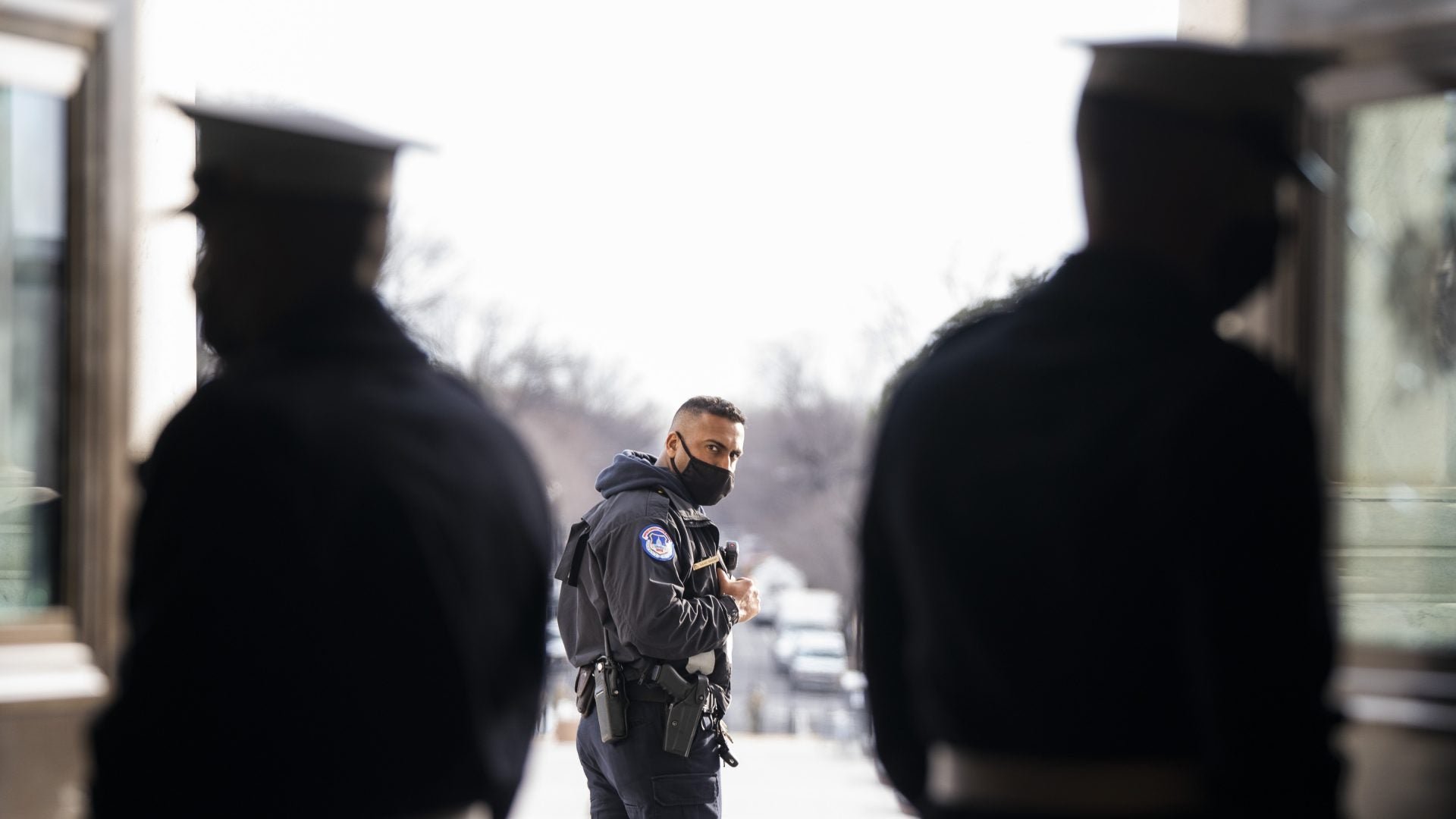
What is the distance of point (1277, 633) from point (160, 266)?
3.19m

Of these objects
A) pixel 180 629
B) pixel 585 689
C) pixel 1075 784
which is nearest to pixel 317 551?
pixel 180 629

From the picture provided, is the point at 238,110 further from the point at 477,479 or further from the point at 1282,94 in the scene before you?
the point at 1282,94

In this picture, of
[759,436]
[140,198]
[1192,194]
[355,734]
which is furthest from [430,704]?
[759,436]

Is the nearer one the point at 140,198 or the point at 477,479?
the point at 477,479

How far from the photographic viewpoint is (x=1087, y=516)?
1.77 metres

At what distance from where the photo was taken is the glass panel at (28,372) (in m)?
3.58

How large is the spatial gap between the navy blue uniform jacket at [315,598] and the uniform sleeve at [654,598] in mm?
1920

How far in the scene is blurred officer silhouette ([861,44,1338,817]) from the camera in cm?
169

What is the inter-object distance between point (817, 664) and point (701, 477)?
20021 millimetres

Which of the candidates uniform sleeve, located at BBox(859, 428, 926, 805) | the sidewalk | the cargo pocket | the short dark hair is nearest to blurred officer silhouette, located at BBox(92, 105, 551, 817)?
uniform sleeve, located at BBox(859, 428, 926, 805)

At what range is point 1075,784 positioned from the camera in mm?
1820

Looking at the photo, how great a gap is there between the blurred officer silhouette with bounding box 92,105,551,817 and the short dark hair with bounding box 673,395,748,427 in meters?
2.32

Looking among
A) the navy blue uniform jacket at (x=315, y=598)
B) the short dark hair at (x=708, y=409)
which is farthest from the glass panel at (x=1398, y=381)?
the navy blue uniform jacket at (x=315, y=598)

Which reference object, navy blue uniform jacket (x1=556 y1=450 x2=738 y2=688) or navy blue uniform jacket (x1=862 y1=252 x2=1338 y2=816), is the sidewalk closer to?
navy blue uniform jacket (x1=556 y1=450 x2=738 y2=688)
